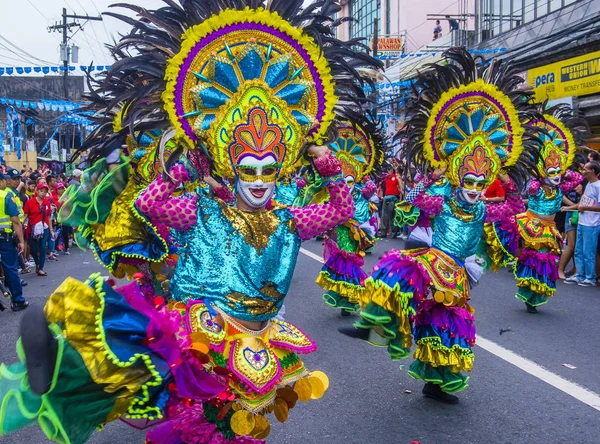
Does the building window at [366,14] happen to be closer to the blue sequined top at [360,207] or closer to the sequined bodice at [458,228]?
the blue sequined top at [360,207]

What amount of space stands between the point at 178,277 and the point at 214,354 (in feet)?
1.68

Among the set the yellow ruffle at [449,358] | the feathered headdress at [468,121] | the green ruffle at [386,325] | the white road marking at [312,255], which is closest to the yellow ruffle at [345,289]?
the feathered headdress at [468,121]

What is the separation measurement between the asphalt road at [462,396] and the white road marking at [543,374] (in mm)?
55

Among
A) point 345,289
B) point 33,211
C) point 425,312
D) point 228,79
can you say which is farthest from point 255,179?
point 33,211

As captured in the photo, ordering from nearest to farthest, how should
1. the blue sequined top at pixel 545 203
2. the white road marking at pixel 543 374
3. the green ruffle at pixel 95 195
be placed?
the green ruffle at pixel 95 195 < the white road marking at pixel 543 374 < the blue sequined top at pixel 545 203

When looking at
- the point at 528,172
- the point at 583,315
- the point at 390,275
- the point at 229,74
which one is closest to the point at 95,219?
the point at 229,74

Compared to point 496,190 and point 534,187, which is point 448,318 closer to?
point 496,190

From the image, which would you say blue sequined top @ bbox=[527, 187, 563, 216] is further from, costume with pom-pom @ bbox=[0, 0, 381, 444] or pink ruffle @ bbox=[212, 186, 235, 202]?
pink ruffle @ bbox=[212, 186, 235, 202]

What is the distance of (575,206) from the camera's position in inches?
410

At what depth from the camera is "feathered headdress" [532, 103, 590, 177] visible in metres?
9.16

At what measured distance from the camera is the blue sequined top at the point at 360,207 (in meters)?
8.76

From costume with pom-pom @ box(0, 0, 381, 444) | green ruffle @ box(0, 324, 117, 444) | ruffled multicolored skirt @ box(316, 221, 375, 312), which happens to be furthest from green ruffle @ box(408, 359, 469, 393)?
green ruffle @ box(0, 324, 117, 444)

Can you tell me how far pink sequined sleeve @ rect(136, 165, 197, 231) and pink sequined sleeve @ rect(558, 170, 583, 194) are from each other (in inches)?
328

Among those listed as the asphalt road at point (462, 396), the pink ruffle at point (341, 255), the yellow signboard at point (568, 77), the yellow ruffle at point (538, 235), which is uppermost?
the yellow signboard at point (568, 77)
